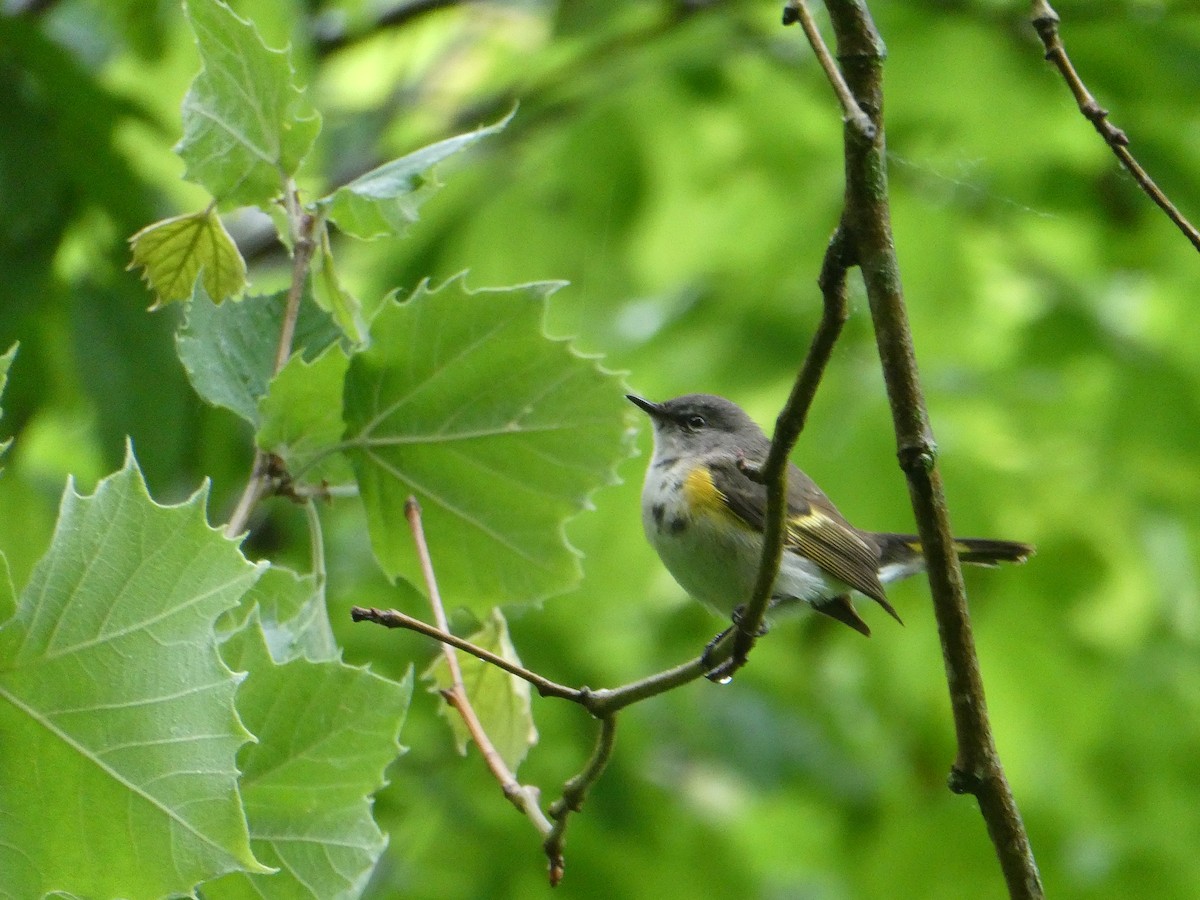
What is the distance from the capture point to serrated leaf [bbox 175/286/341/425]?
1.94m

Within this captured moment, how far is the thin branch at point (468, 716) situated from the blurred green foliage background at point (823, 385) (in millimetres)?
2166

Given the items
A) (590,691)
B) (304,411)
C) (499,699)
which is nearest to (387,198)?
(304,411)

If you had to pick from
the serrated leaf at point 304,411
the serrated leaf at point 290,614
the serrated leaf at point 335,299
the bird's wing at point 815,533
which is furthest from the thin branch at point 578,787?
the bird's wing at point 815,533

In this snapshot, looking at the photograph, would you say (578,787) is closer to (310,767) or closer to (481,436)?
(310,767)

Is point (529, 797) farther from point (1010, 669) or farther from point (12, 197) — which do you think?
point (1010, 669)

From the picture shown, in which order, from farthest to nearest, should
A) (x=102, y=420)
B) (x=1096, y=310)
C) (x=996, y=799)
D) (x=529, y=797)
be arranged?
(x=1096, y=310), (x=102, y=420), (x=529, y=797), (x=996, y=799)

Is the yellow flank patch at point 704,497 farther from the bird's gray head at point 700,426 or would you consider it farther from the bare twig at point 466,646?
the bare twig at point 466,646

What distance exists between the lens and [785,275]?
539cm

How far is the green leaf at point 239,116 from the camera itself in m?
1.83

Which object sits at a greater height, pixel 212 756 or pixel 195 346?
pixel 195 346

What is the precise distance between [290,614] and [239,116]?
2.43 feet

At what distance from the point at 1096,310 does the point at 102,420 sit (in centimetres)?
396

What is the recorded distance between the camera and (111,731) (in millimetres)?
1462

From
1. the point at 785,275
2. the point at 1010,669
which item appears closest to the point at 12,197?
the point at 785,275
